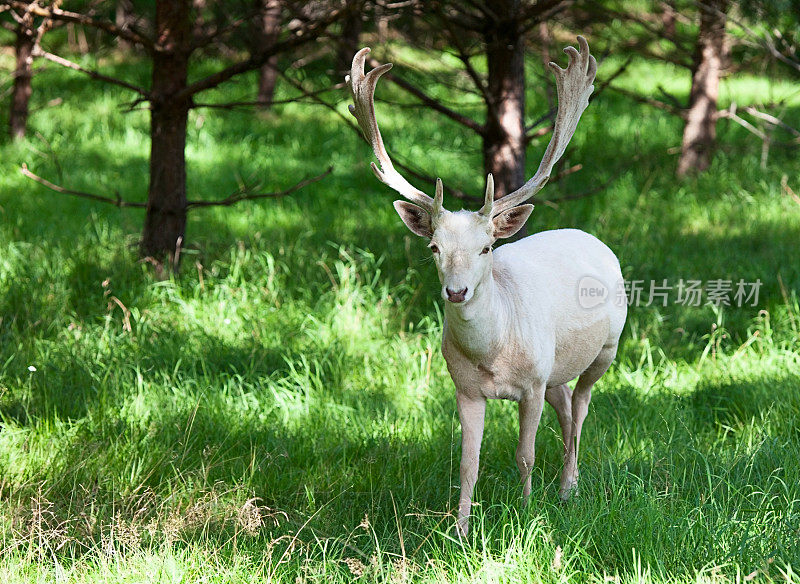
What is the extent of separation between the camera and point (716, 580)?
2879mm

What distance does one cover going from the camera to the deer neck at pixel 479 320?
10.9ft

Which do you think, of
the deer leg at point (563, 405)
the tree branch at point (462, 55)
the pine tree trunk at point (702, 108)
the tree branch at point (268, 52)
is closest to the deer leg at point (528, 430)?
the deer leg at point (563, 405)

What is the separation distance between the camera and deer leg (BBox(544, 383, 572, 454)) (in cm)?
427

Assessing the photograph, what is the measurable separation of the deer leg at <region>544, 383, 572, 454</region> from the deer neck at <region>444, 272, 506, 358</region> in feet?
2.94

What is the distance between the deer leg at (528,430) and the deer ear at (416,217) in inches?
31.9

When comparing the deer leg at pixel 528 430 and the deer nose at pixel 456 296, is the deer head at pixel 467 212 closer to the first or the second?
the deer nose at pixel 456 296

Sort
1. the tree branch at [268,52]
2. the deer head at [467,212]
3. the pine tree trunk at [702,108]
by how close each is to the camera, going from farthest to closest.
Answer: the pine tree trunk at [702,108] < the tree branch at [268,52] < the deer head at [467,212]

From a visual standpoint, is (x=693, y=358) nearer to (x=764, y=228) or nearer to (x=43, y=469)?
(x=764, y=228)

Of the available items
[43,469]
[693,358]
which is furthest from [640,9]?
[43,469]

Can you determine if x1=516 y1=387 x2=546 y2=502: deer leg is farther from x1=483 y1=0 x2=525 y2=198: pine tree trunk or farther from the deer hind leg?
x1=483 y1=0 x2=525 y2=198: pine tree trunk

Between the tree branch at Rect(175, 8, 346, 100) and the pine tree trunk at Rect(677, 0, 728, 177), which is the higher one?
the pine tree trunk at Rect(677, 0, 728, 177)

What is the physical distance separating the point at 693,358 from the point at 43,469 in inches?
150

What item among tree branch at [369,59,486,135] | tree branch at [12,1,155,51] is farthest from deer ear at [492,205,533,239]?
tree branch at [12,1,155,51]

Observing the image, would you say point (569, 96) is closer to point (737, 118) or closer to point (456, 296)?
point (456, 296)
